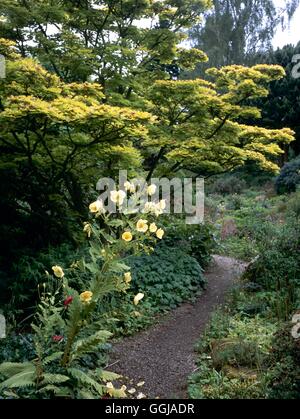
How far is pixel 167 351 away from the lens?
4852 millimetres

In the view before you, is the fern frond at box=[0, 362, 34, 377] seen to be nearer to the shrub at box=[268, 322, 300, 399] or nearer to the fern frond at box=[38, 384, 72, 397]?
the fern frond at box=[38, 384, 72, 397]

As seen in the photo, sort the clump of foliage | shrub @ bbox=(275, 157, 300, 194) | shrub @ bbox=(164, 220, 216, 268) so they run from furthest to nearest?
the clump of foliage
shrub @ bbox=(275, 157, 300, 194)
shrub @ bbox=(164, 220, 216, 268)

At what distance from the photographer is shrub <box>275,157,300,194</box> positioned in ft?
44.2

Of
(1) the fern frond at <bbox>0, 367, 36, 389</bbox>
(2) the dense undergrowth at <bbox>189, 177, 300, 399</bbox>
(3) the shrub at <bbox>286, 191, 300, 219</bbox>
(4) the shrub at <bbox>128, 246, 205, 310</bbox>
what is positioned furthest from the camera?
(3) the shrub at <bbox>286, 191, 300, 219</bbox>

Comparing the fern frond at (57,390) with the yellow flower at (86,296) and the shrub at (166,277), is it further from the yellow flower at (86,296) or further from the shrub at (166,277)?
the shrub at (166,277)

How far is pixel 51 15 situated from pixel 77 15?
611 mm

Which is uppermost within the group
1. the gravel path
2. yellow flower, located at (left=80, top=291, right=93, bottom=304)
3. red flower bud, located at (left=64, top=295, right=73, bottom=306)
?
yellow flower, located at (left=80, top=291, right=93, bottom=304)

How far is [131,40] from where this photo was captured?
7.40 metres

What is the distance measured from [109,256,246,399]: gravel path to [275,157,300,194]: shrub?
25.2 feet

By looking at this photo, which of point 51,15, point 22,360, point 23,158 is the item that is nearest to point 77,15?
point 51,15

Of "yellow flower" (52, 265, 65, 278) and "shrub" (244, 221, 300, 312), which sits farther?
"shrub" (244, 221, 300, 312)

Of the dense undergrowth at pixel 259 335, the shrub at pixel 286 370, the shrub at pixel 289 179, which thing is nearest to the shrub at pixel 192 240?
the dense undergrowth at pixel 259 335

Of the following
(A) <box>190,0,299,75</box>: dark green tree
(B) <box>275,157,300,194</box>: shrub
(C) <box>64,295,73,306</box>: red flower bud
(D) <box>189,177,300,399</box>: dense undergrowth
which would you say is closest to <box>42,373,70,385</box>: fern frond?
(C) <box>64,295,73,306</box>: red flower bud

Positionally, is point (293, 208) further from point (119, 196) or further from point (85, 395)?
point (85, 395)
